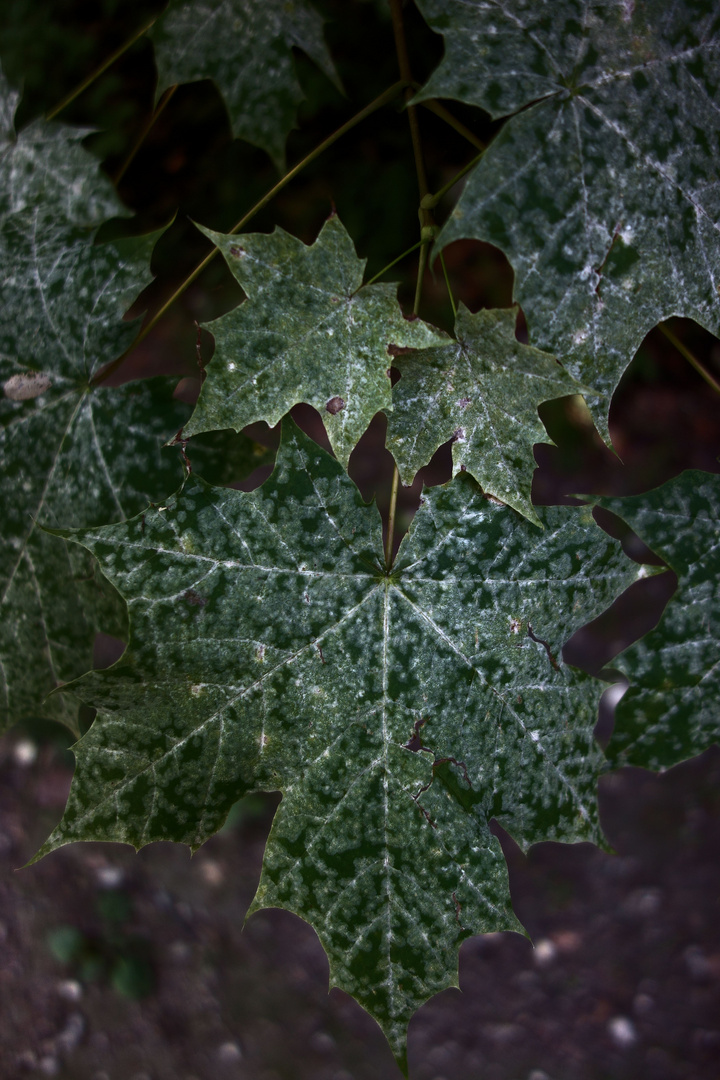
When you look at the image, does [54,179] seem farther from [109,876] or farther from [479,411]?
[109,876]

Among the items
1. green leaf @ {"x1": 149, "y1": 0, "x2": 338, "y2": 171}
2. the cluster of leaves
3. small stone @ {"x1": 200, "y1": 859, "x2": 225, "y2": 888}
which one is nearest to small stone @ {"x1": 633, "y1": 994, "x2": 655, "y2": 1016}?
small stone @ {"x1": 200, "y1": 859, "x2": 225, "y2": 888}

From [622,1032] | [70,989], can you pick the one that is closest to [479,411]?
[622,1032]

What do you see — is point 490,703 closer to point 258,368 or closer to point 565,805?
point 565,805

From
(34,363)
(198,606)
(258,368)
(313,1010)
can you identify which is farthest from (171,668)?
(313,1010)

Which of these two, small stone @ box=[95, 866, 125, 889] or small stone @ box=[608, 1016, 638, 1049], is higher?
small stone @ box=[608, 1016, 638, 1049]

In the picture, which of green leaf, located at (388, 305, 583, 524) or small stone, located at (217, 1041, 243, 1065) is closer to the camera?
green leaf, located at (388, 305, 583, 524)

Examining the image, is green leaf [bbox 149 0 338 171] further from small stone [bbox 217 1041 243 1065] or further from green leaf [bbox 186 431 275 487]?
small stone [bbox 217 1041 243 1065]

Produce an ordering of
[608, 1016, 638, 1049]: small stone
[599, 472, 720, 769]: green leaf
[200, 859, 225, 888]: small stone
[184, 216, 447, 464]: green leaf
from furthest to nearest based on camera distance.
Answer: [200, 859, 225, 888]: small stone < [608, 1016, 638, 1049]: small stone < [599, 472, 720, 769]: green leaf < [184, 216, 447, 464]: green leaf
